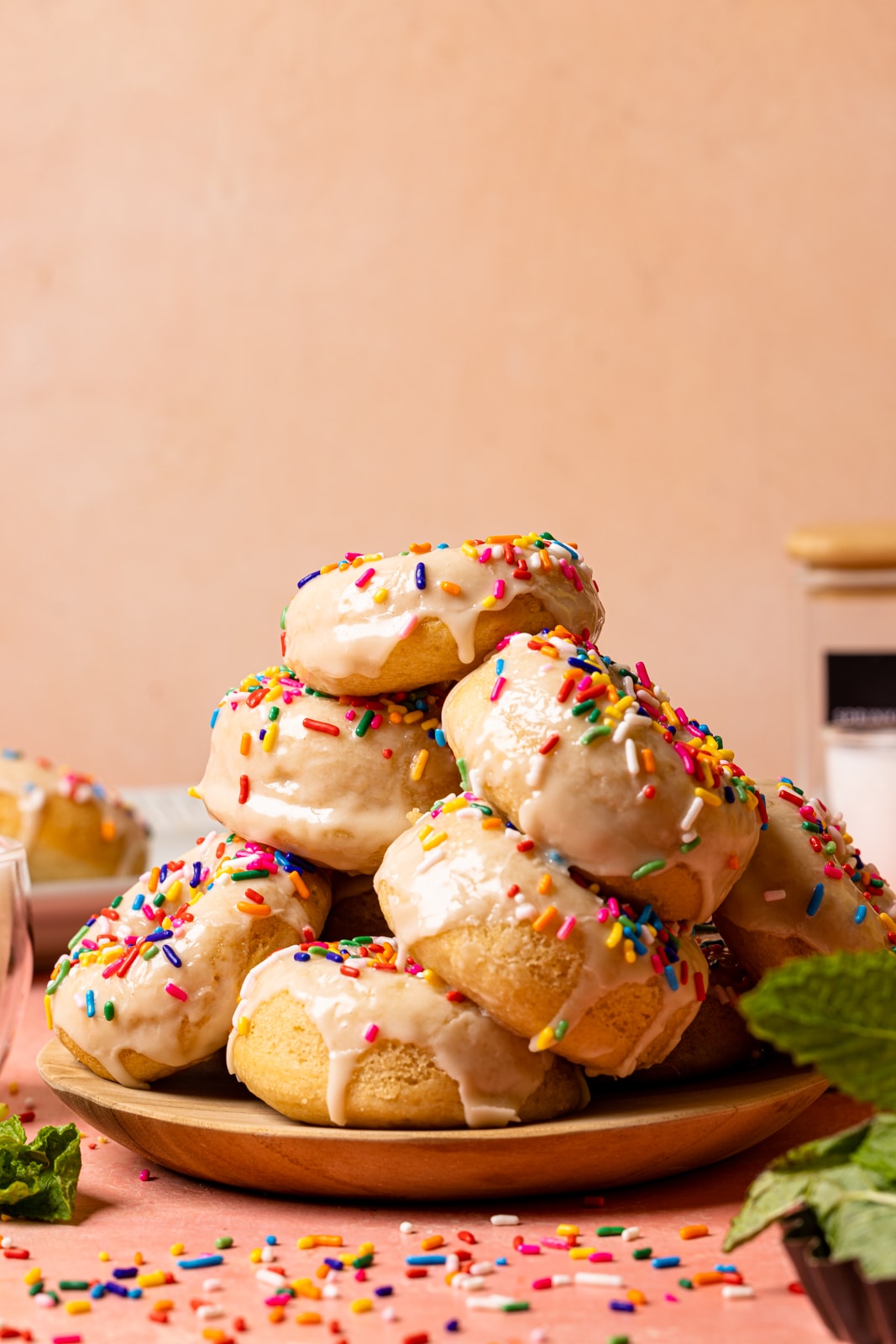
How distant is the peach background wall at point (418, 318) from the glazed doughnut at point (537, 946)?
3.05m

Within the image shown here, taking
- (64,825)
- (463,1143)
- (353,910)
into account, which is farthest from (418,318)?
(463,1143)

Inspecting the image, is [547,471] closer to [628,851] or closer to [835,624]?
[835,624]

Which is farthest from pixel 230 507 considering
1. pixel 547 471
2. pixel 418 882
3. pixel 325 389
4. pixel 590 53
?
pixel 418 882

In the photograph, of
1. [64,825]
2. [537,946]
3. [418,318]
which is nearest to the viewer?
[537,946]

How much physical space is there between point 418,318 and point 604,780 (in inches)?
128

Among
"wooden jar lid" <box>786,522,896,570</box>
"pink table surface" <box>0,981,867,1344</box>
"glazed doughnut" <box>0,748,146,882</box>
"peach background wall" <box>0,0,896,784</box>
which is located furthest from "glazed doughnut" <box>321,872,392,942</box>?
"peach background wall" <box>0,0,896,784</box>

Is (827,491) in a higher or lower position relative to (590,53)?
lower

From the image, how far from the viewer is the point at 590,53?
13.0ft

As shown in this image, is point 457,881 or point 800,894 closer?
point 457,881

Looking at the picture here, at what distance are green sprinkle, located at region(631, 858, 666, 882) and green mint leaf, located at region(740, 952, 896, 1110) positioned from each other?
193 mm

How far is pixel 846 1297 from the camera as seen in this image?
2.13 ft

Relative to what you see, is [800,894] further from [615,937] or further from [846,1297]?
[846,1297]

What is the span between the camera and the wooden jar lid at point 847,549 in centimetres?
318

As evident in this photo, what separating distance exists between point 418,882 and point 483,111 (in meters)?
3.44
